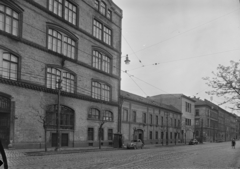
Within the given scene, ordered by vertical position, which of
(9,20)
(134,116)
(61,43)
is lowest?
(134,116)

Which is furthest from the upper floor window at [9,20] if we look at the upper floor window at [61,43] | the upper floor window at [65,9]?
the upper floor window at [65,9]

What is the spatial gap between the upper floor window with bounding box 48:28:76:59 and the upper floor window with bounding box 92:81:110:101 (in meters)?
5.97

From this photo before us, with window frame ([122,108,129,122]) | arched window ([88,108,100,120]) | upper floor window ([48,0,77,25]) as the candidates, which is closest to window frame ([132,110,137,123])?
window frame ([122,108,129,122])

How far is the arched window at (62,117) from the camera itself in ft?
105

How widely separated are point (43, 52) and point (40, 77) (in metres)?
2.77

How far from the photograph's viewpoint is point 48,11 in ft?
107

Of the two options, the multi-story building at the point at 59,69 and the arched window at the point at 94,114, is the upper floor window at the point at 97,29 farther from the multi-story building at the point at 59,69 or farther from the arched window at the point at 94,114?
the arched window at the point at 94,114

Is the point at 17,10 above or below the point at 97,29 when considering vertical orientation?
below

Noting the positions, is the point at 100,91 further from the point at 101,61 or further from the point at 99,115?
the point at 101,61

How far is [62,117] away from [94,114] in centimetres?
677

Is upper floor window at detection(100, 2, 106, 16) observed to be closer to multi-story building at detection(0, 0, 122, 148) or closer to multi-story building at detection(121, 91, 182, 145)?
multi-story building at detection(0, 0, 122, 148)

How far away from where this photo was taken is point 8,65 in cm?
2764

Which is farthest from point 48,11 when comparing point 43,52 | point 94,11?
point 94,11

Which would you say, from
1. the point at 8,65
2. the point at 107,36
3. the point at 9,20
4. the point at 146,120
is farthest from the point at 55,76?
the point at 146,120
